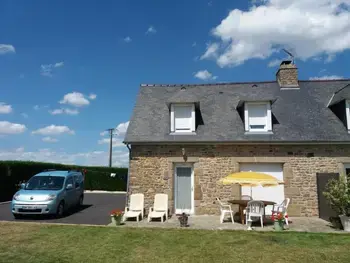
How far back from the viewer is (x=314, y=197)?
1241cm

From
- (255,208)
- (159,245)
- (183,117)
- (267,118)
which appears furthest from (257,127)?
(159,245)

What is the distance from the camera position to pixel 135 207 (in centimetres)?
1209

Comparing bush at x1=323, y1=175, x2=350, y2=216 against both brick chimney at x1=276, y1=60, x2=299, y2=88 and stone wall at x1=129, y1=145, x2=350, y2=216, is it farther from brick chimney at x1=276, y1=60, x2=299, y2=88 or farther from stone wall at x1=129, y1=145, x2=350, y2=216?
brick chimney at x1=276, y1=60, x2=299, y2=88

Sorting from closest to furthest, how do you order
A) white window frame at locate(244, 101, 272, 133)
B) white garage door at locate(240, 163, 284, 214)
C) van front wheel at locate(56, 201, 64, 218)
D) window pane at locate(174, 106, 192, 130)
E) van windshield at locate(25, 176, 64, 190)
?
1. van front wheel at locate(56, 201, 64, 218)
2. van windshield at locate(25, 176, 64, 190)
3. white garage door at locate(240, 163, 284, 214)
4. white window frame at locate(244, 101, 272, 133)
5. window pane at locate(174, 106, 192, 130)

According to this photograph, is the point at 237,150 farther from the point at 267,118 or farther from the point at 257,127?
→ the point at 267,118

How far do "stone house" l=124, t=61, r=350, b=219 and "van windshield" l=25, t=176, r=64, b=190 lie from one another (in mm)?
3065

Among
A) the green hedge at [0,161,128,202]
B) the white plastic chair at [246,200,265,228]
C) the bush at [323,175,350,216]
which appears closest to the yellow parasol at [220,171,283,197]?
the white plastic chair at [246,200,265,228]

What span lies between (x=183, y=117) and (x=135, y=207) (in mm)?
4608

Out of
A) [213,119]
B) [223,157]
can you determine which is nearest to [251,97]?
[213,119]

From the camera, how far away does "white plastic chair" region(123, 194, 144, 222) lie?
1162 cm

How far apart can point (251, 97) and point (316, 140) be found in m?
3.36

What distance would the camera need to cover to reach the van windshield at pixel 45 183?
12391 millimetres

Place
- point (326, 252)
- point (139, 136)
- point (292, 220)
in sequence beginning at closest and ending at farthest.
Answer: point (326, 252)
point (292, 220)
point (139, 136)

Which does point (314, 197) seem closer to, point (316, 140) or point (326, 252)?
point (316, 140)
